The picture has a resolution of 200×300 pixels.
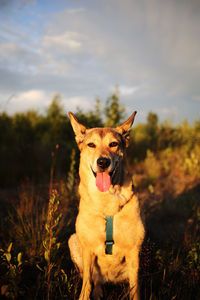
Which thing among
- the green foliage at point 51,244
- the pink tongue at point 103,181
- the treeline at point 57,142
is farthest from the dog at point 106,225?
the treeline at point 57,142

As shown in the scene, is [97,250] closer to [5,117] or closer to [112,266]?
[112,266]

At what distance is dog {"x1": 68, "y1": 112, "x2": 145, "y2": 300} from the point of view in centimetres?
213

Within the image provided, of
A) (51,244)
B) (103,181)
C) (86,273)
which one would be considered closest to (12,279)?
(51,244)

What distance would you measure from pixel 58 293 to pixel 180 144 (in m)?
8.54

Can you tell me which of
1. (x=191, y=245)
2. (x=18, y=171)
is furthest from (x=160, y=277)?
(x=18, y=171)

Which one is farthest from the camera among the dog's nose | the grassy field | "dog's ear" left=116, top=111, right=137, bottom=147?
"dog's ear" left=116, top=111, right=137, bottom=147

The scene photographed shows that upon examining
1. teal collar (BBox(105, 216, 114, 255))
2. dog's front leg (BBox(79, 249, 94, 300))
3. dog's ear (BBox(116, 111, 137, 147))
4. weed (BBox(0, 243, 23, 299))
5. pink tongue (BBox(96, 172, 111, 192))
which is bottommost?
dog's front leg (BBox(79, 249, 94, 300))

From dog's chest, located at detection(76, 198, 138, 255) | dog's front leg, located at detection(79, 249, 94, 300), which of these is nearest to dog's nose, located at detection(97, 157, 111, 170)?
dog's chest, located at detection(76, 198, 138, 255)

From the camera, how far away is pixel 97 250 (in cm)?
218

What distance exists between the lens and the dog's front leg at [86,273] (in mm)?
2137

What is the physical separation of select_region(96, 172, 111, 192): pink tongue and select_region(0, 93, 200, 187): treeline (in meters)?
3.80

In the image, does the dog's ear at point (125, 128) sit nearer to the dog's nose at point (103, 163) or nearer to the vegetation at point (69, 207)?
the dog's nose at point (103, 163)

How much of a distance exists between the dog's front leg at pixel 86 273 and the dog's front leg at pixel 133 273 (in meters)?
0.43

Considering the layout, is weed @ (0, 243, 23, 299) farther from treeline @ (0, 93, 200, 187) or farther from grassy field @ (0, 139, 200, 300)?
treeline @ (0, 93, 200, 187)
